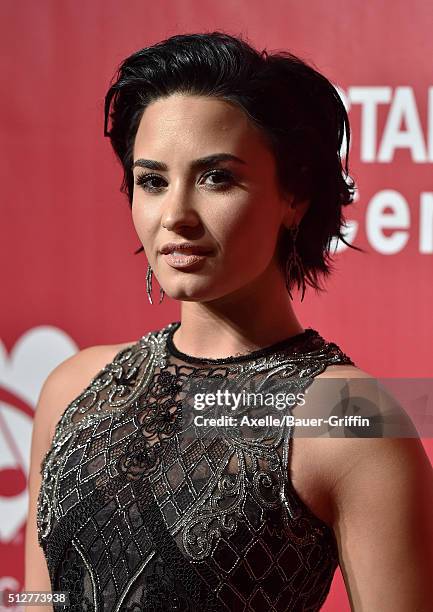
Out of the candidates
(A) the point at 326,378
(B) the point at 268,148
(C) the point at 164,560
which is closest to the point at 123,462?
(C) the point at 164,560

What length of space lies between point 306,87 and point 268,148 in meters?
0.12

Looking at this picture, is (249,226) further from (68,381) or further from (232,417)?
(68,381)

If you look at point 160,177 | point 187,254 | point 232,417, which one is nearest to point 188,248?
point 187,254

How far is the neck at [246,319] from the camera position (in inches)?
56.2

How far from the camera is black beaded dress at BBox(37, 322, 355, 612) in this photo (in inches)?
51.7

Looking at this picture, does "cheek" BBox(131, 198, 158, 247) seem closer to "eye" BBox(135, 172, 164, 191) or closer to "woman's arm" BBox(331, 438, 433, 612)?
"eye" BBox(135, 172, 164, 191)

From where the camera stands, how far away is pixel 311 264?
1.48 meters

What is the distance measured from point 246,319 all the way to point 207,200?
0.19 meters

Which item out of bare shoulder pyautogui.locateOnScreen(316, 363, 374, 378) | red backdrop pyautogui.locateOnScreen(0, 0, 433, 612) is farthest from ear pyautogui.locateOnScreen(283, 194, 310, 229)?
red backdrop pyautogui.locateOnScreen(0, 0, 433, 612)

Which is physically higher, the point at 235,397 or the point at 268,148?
the point at 268,148

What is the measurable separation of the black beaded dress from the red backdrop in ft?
1.61

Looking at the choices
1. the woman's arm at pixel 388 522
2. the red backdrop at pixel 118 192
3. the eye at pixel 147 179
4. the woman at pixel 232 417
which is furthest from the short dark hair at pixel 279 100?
the red backdrop at pixel 118 192

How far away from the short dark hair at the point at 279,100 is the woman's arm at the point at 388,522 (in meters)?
0.30

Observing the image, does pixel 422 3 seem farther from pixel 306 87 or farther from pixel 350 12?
pixel 306 87
